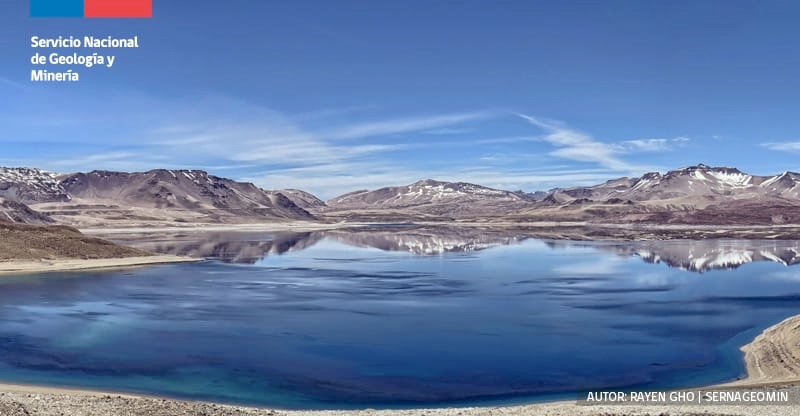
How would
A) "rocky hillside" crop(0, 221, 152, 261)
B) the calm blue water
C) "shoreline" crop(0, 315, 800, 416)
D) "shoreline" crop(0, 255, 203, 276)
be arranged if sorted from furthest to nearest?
"rocky hillside" crop(0, 221, 152, 261) < "shoreline" crop(0, 255, 203, 276) < the calm blue water < "shoreline" crop(0, 315, 800, 416)

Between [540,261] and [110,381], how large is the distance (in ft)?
299

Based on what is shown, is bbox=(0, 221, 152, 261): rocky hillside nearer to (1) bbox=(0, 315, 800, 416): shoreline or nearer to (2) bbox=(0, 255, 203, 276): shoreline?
(2) bbox=(0, 255, 203, 276): shoreline

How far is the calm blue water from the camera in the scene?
36031mm

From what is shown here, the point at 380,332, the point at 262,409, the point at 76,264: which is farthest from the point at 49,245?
the point at 262,409

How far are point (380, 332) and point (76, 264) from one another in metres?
71.2

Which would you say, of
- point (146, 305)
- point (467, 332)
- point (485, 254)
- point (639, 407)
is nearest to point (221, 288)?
point (146, 305)

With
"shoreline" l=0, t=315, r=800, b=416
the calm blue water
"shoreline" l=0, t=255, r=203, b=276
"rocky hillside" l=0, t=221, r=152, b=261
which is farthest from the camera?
"rocky hillside" l=0, t=221, r=152, b=261

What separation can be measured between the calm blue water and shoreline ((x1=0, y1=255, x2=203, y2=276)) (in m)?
6.79

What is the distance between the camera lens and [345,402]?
33094 millimetres

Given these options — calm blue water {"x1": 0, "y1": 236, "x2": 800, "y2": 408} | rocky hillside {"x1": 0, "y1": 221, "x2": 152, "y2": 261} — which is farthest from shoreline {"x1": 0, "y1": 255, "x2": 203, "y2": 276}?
calm blue water {"x1": 0, "y1": 236, "x2": 800, "y2": 408}

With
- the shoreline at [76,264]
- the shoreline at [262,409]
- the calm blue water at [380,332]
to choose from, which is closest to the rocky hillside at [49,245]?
the shoreline at [76,264]

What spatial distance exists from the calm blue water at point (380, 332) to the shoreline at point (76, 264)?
22.3ft

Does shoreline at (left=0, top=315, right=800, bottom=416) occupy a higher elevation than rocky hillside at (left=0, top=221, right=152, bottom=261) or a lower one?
lower

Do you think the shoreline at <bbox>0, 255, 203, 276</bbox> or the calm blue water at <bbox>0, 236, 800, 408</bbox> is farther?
the shoreline at <bbox>0, 255, 203, 276</bbox>
